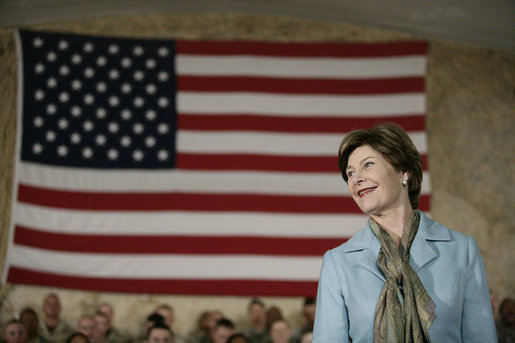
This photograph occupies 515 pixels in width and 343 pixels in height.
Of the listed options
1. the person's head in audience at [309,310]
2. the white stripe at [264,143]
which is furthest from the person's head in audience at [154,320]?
the white stripe at [264,143]

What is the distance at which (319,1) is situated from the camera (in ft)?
23.7

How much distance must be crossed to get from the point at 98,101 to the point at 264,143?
2.13m

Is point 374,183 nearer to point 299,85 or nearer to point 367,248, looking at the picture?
point 367,248

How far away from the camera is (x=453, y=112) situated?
23.9 feet

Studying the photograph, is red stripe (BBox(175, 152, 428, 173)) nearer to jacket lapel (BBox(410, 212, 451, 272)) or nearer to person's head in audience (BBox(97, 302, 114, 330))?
person's head in audience (BBox(97, 302, 114, 330))

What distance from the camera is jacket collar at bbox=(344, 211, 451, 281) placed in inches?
57.2

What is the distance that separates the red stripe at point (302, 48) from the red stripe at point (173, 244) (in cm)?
236

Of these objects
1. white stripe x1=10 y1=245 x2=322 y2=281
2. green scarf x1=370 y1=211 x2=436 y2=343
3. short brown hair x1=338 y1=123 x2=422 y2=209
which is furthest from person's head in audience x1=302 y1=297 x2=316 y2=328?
green scarf x1=370 y1=211 x2=436 y2=343

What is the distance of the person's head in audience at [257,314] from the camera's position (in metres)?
6.37

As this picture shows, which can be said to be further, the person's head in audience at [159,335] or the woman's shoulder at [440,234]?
the person's head in audience at [159,335]

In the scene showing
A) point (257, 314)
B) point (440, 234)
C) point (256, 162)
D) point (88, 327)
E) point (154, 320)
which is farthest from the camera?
point (256, 162)

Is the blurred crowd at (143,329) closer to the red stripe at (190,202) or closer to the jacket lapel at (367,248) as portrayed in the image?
the red stripe at (190,202)

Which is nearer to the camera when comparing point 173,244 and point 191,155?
point 173,244

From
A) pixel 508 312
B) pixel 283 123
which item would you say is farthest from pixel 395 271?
pixel 508 312
